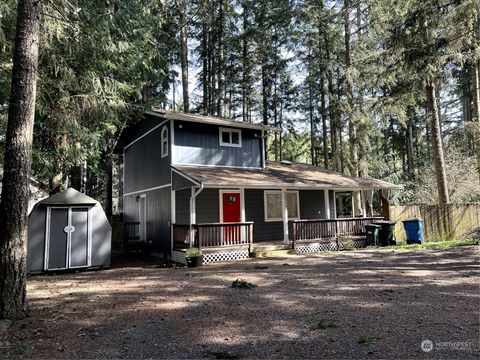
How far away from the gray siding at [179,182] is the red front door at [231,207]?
2.10 m

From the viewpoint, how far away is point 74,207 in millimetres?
10828

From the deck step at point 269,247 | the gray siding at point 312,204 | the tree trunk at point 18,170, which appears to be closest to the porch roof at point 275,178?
the gray siding at point 312,204

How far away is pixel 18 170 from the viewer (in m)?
5.72

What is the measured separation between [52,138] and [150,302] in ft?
25.8

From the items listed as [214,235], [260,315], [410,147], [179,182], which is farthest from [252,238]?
[410,147]

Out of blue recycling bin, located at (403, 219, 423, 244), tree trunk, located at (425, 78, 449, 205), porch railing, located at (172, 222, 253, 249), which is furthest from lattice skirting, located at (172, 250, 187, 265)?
tree trunk, located at (425, 78, 449, 205)

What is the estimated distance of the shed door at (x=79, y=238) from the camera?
10.7 metres

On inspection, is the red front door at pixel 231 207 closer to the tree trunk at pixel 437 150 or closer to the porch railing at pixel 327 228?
the porch railing at pixel 327 228

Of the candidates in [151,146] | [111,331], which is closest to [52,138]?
[151,146]

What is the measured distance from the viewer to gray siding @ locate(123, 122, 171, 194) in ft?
46.2

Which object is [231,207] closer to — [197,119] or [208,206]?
[208,206]

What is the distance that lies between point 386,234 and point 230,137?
7.74 m

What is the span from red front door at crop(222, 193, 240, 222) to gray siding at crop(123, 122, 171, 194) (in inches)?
93.3

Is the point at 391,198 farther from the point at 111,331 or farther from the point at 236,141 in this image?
the point at 111,331
